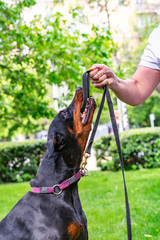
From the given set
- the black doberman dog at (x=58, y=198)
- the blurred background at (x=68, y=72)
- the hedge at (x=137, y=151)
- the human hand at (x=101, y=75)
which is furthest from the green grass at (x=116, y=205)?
the human hand at (x=101, y=75)

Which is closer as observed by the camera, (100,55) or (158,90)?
(100,55)

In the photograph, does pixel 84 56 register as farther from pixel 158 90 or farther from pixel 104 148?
pixel 158 90

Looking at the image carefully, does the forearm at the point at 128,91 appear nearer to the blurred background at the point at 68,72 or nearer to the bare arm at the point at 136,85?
the bare arm at the point at 136,85

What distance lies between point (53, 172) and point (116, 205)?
373 cm

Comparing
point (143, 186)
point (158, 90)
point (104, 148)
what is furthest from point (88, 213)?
point (158, 90)

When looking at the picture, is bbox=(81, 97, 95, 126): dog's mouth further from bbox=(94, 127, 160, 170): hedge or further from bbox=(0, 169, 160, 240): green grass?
bbox=(94, 127, 160, 170): hedge

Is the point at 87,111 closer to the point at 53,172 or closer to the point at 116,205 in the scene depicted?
the point at 53,172

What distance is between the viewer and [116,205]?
6.02 m

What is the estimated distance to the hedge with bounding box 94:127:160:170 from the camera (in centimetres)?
1098

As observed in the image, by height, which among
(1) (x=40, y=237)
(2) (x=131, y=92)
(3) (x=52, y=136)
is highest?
(2) (x=131, y=92)

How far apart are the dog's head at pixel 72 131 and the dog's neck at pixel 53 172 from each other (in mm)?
54

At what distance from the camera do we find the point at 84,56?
7188mm

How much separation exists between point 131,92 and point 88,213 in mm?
3501

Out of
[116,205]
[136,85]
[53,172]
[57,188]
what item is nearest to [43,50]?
[116,205]
